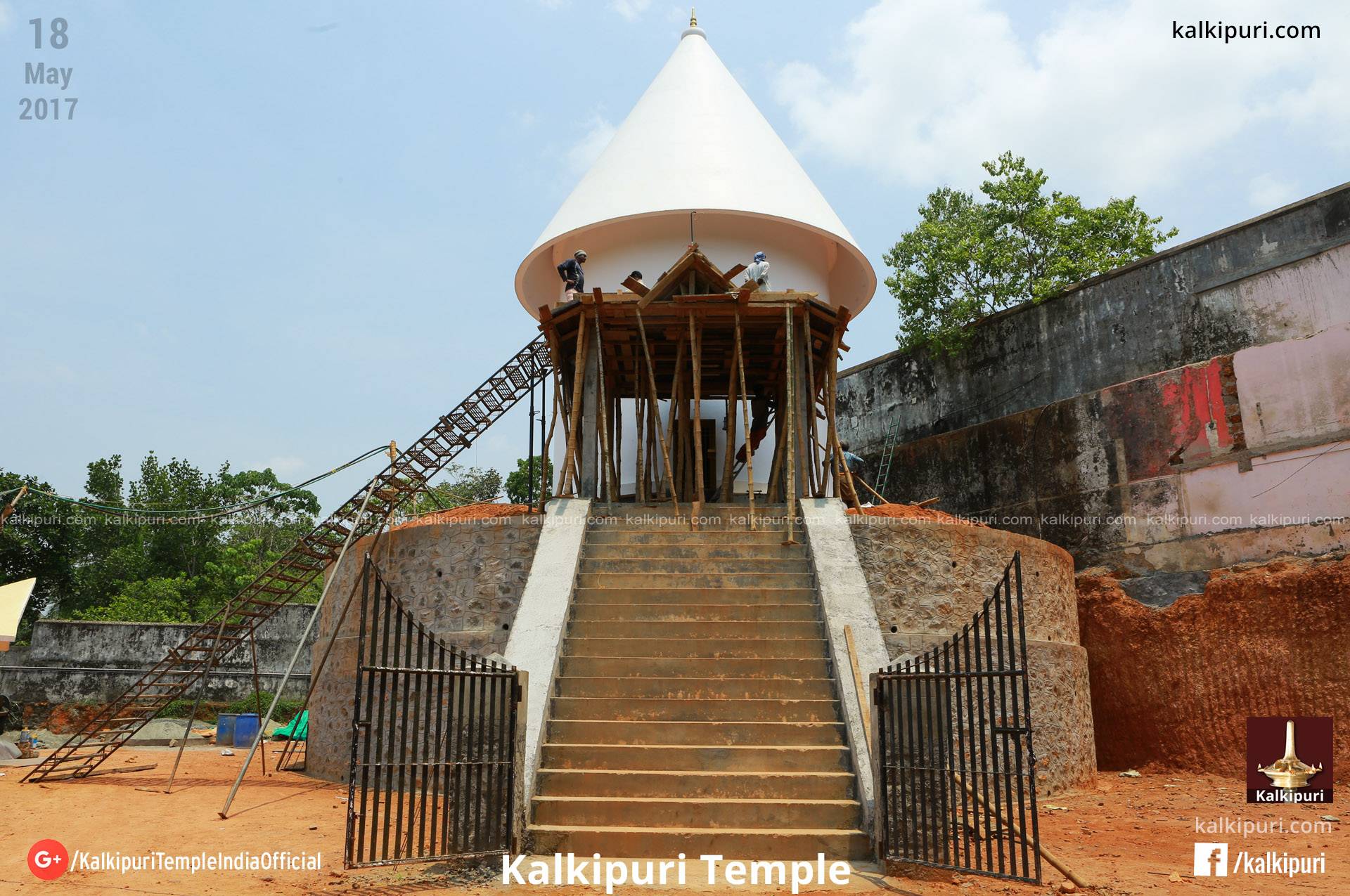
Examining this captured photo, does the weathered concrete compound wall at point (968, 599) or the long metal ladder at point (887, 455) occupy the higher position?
the long metal ladder at point (887, 455)

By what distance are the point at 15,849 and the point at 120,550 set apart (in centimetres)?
2700

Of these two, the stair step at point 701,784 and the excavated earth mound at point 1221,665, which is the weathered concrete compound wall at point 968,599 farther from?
the stair step at point 701,784

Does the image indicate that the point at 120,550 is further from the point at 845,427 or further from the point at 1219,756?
the point at 1219,756

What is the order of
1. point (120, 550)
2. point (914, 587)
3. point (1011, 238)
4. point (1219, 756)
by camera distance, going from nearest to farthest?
1. point (914, 587)
2. point (1219, 756)
3. point (1011, 238)
4. point (120, 550)

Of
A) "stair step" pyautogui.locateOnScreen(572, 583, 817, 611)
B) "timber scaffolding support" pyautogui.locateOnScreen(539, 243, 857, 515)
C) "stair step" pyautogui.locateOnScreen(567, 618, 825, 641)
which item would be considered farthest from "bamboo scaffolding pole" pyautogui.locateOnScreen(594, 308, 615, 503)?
"stair step" pyautogui.locateOnScreen(567, 618, 825, 641)

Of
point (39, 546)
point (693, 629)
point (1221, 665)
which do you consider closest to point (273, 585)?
point (693, 629)

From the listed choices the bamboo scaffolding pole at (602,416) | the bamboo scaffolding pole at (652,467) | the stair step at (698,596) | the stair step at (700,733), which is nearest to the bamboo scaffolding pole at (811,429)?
the bamboo scaffolding pole at (652,467)

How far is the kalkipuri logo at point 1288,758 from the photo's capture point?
10.1 meters

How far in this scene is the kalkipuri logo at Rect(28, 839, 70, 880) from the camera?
246 inches

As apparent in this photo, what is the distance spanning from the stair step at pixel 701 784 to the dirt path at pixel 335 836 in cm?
72

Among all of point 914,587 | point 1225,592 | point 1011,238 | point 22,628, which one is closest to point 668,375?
point 914,587

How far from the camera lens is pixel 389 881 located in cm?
580

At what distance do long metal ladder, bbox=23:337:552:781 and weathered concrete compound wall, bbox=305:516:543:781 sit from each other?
3.82 ft

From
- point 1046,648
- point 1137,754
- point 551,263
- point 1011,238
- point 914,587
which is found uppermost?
point 1011,238
